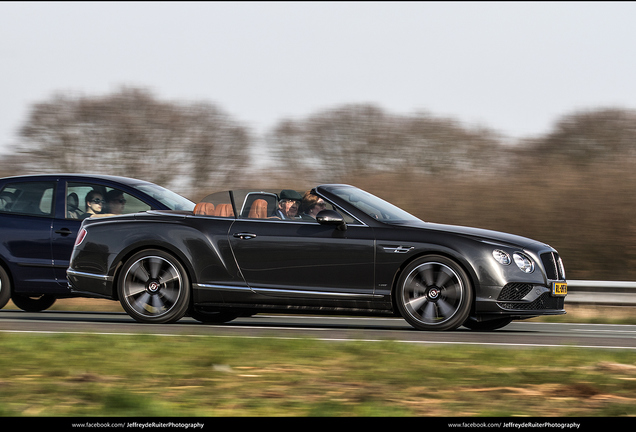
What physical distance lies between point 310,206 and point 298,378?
382 cm

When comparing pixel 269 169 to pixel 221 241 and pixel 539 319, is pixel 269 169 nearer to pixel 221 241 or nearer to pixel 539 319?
pixel 539 319

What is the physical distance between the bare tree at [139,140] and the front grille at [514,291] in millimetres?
12533

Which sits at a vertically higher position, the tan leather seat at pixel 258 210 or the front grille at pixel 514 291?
the tan leather seat at pixel 258 210

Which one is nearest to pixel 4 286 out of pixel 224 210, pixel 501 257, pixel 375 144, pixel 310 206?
pixel 224 210

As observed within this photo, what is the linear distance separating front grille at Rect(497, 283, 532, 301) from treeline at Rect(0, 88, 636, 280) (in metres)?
7.84

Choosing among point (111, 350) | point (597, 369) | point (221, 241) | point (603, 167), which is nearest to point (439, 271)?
point (221, 241)

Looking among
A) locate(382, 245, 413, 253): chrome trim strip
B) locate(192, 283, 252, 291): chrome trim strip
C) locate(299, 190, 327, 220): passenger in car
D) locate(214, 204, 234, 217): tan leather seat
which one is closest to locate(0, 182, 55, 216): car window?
locate(214, 204, 234, 217): tan leather seat

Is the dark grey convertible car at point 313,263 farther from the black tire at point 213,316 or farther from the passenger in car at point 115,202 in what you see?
the passenger in car at point 115,202

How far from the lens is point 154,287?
914cm

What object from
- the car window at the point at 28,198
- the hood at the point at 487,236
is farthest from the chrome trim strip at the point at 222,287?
the car window at the point at 28,198

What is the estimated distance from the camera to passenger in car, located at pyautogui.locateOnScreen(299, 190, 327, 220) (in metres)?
Answer: 8.96

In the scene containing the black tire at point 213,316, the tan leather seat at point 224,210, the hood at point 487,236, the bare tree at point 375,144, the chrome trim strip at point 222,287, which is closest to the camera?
the hood at point 487,236

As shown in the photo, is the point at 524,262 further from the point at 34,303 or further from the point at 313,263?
the point at 34,303

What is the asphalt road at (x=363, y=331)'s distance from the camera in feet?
25.1
